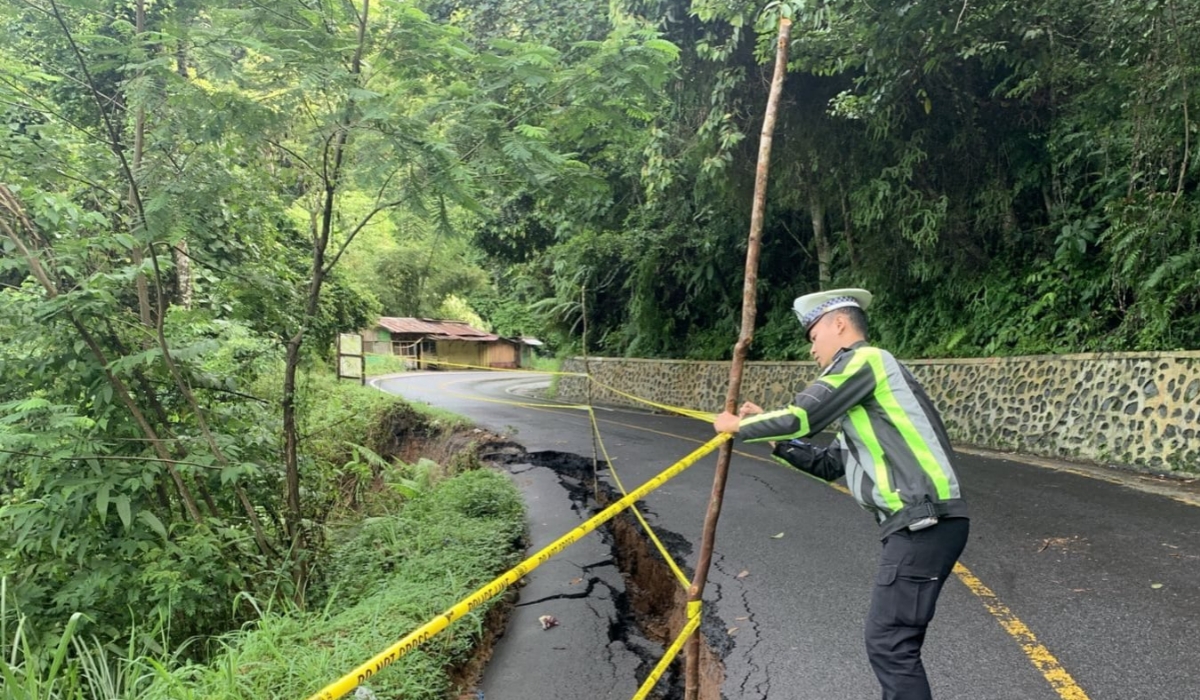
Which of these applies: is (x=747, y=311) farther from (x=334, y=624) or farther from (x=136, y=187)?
(x=136, y=187)

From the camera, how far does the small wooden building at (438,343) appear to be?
4347 cm

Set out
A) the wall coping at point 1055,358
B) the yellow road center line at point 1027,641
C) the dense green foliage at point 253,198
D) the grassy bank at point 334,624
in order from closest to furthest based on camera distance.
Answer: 1. the yellow road center line at point 1027,641
2. the grassy bank at point 334,624
3. the dense green foliage at point 253,198
4. the wall coping at point 1055,358

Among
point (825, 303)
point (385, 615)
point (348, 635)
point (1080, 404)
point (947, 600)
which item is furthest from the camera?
point (1080, 404)

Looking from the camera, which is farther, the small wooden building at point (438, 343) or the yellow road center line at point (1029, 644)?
the small wooden building at point (438, 343)

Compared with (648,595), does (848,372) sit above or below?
above

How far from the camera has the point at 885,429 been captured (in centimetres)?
251

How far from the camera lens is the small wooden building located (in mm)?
43469

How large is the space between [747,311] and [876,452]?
752mm

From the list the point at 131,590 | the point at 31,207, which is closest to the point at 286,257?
the point at 31,207

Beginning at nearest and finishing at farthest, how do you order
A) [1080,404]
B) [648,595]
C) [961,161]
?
[648,595] < [1080,404] < [961,161]

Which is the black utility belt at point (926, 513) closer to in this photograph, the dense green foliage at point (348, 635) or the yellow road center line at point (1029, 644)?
the yellow road center line at point (1029, 644)

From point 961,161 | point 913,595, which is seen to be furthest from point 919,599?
point 961,161

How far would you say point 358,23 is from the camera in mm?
4750

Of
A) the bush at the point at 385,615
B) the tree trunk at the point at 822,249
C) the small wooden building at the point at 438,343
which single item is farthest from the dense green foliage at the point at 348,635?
the small wooden building at the point at 438,343
